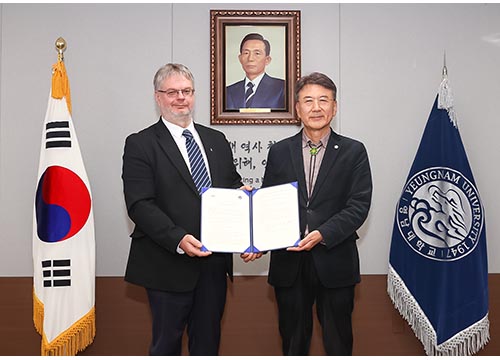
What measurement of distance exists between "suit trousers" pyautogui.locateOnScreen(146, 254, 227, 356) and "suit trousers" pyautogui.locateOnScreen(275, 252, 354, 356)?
0.95ft

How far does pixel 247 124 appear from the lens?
3.45 meters

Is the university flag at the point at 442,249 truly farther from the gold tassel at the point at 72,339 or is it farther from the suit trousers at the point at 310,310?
the gold tassel at the point at 72,339

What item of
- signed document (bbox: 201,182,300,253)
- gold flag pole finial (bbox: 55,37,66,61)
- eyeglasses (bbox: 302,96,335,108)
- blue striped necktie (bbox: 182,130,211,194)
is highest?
gold flag pole finial (bbox: 55,37,66,61)

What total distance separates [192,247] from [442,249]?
1477 mm

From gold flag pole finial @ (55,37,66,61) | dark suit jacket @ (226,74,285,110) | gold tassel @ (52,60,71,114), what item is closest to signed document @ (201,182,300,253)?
dark suit jacket @ (226,74,285,110)

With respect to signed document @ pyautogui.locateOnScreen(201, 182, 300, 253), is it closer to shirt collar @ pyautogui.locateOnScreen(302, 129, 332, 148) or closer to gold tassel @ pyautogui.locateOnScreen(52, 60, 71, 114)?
shirt collar @ pyautogui.locateOnScreen(302, 129, 332, 148)

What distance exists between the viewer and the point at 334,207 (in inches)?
102

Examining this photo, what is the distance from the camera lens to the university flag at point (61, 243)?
9.91 feet

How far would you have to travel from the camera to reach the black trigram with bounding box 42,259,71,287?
3023 mm

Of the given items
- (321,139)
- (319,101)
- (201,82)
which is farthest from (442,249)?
(201,82)

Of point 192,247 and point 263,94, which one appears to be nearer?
point 192,247

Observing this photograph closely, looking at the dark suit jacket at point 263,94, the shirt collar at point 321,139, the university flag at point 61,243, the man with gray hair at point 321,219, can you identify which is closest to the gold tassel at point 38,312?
the university flag at point 61,243

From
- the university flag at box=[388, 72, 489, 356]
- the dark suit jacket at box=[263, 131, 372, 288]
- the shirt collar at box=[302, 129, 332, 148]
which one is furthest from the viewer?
the university flag at box=[388, 72, 489, 356]

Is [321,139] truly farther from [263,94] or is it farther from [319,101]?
[263,94]
